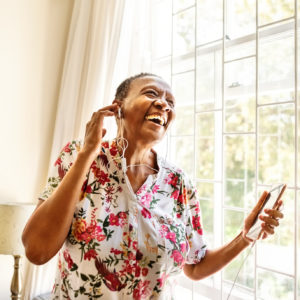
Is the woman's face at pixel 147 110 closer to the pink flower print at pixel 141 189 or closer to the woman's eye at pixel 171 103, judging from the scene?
the woman's eye at pixel 171 103

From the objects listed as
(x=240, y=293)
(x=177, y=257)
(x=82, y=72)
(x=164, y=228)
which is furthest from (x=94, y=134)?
(x=82, y=72)

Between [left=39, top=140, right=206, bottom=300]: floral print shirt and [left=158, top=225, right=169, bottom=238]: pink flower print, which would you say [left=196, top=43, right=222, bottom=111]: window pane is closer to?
[left=39, top=140, right=206, bottom=300]: floral print shirt

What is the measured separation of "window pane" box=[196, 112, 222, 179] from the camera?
165 centimetres

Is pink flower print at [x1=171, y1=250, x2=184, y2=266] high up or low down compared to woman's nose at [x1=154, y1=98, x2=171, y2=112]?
down

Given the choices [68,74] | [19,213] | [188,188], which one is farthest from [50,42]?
[188,188]

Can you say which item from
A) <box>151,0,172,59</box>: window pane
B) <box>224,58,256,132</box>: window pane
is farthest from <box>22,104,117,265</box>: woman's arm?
<box>151,0,172,59</box>: window pane

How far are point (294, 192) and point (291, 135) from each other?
26cm

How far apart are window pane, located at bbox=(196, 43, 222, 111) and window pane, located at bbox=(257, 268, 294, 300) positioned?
844 millimetres

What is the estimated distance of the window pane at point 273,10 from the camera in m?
1.40

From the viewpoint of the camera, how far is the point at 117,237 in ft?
3.38

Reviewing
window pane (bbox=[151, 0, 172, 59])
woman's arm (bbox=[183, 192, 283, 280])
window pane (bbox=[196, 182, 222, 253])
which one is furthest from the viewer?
window pane (bbox=[151, 0, 172, 59])

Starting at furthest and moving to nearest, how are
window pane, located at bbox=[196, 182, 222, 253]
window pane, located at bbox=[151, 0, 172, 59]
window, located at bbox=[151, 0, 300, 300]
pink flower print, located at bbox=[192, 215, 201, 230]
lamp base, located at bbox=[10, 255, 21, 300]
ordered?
1. window pane, located at bbox=[151, 0, 172, 59]
2. lamp base, located at bbox=[10, 255, 21, 300]
3. window pane, located at bbox=[196, 182, 222, 253]
4. window, located at bbox=[151, 0, 300, 300]
5. pink flower print, located at bbox=[192, 215, 201, 230]

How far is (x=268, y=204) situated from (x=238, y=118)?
2.01 feet

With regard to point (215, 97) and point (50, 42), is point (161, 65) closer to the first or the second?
point (215, 97)
